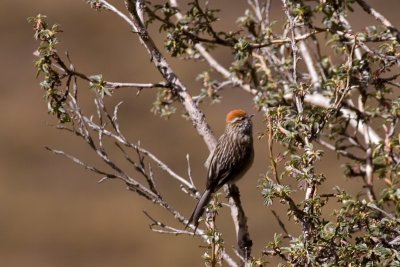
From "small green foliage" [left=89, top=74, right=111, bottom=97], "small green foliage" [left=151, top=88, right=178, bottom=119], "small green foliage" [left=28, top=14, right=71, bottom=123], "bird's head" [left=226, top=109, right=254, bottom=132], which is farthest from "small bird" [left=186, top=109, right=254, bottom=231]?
"small green foliage" [left=28, top=14, right=71, bottom=123]

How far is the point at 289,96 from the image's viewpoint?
532 centimetres

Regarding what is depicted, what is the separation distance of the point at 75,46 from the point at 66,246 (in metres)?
6.82

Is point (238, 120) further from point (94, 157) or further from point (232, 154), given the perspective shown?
point (94, 157)

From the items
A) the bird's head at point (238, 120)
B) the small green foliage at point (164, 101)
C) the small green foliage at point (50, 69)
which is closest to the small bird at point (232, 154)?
the bird's head at point (238, 120)

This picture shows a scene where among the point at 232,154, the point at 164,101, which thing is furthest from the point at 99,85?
the point at 232,154

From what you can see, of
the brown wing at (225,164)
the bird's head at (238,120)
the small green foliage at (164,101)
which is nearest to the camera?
the brown wing at (225,164)

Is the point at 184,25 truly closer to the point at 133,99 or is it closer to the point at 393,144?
the point at 393,144

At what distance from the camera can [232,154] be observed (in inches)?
234

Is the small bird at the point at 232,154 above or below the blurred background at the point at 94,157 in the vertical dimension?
below

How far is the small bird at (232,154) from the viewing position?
5500 millimetres

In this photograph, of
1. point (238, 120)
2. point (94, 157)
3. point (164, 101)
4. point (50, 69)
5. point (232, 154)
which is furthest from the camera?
point (94, 157)

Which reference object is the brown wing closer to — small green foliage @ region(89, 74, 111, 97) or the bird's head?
the bird's head

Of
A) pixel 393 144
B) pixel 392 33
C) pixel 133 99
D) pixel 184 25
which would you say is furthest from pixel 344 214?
pixel 133 99

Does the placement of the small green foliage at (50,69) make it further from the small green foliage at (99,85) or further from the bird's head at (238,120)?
the bird's head at (238,120)
